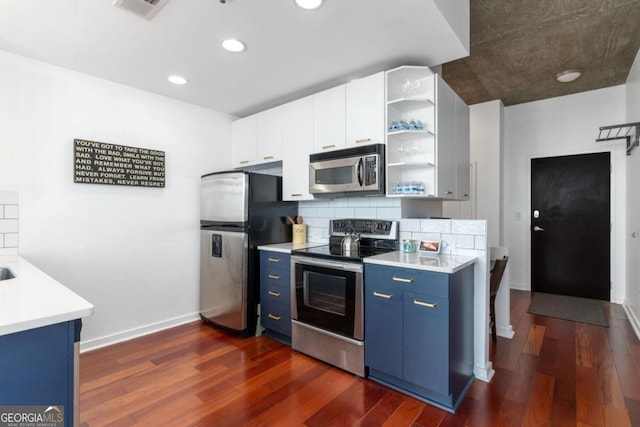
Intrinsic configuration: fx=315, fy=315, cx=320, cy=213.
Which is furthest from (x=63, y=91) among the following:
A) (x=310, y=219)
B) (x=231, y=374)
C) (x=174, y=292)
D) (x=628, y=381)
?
(x=628, y=381)

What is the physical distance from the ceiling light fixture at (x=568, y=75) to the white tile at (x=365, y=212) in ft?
9.10

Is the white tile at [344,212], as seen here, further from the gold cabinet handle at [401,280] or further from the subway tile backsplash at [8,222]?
the subway tile backsplash at [8,222]

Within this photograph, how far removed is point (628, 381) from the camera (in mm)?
2145

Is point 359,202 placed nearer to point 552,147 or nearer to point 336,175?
point 336,175

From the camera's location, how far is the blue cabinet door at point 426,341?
185 cm

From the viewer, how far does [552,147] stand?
4.39 meters

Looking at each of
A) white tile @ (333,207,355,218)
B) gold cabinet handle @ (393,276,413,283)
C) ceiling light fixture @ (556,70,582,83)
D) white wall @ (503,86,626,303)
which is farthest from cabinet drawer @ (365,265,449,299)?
white wall @ (503,86,626,303)

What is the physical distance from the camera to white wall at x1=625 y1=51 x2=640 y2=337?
310 cm

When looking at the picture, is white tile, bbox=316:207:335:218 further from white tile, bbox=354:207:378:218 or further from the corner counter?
the corner counter

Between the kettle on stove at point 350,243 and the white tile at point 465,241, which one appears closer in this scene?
the white tile at point 465,241

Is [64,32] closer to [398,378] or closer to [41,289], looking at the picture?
[41,289]

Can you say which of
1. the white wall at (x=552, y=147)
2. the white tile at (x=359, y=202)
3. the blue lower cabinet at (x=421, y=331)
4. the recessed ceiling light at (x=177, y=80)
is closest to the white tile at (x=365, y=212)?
the white tile at (x=359, y=202)

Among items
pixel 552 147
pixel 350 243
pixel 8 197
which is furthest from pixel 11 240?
pixel 552 147

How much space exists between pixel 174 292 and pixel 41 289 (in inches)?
82.9
